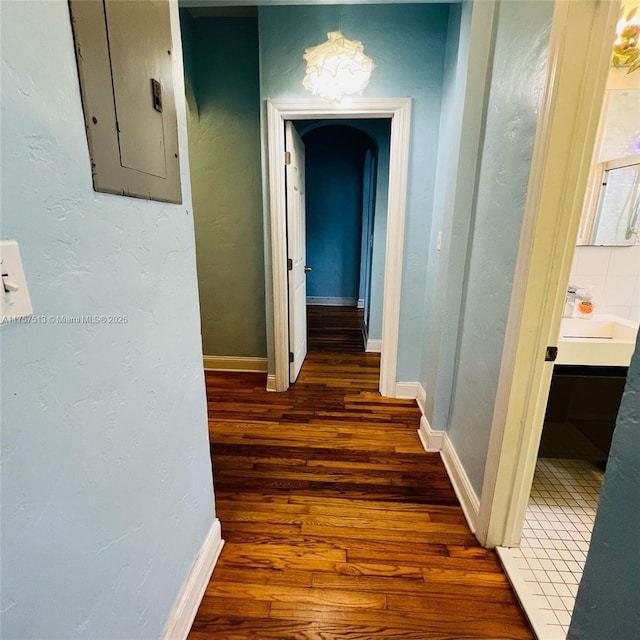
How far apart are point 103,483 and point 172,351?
365 mm

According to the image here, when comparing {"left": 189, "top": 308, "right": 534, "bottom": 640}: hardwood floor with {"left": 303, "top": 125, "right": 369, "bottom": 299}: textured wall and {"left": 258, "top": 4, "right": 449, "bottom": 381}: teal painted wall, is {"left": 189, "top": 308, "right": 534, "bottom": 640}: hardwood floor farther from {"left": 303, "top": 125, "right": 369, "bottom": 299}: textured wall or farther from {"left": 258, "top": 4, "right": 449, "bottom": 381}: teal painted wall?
{"left": 303, "top": 125, "right": 369, "bottom": 299}: textured wall

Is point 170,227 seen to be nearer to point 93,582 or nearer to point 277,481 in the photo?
point 93,582

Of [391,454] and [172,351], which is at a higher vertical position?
[172,351]

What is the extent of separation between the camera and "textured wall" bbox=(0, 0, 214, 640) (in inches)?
20.1

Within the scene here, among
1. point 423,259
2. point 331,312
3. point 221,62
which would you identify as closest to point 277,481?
point 423,259

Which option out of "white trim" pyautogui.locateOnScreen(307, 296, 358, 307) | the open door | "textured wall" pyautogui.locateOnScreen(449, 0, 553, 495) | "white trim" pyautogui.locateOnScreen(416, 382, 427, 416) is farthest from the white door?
"white trim" pyautogui.locateOnScreen(307, 296, 358, 307)

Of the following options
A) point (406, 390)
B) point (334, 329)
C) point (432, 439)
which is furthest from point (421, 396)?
point (334, 329)

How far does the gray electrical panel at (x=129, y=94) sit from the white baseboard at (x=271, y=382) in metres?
1.91

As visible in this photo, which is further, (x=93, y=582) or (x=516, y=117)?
(x=516, y=117)

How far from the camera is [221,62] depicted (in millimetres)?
2482

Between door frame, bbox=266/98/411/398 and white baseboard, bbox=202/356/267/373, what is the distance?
1.32ft

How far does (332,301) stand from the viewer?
219 inches

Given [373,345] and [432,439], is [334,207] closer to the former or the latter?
[373,345]

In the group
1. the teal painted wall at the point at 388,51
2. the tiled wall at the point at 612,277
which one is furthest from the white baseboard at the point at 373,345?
the tiled wall at the point at 612,277
